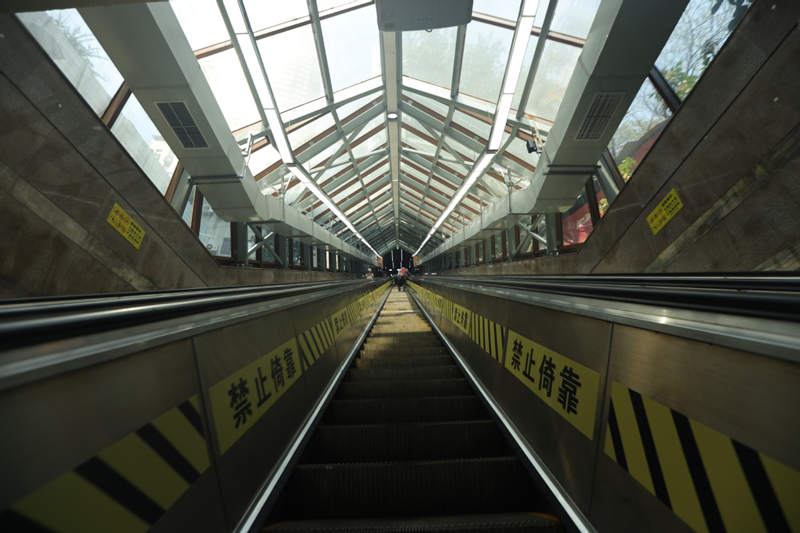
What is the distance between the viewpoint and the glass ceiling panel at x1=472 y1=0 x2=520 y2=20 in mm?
6320

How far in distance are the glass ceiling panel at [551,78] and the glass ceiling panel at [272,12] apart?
4.90m

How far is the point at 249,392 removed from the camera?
67.0 inches

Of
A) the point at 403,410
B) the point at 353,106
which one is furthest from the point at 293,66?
the point at 403,410

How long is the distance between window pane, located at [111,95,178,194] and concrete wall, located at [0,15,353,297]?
1857 millimetres

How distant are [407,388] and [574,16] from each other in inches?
274

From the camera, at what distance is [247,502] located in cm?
150

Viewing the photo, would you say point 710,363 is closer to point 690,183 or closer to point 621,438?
point 621,438

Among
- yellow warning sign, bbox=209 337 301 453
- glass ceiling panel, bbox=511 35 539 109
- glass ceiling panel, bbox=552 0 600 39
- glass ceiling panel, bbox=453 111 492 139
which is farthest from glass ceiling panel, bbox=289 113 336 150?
yellow warning sign, bbox=209 337 301 453

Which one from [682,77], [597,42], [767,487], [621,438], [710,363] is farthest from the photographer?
[682,77]

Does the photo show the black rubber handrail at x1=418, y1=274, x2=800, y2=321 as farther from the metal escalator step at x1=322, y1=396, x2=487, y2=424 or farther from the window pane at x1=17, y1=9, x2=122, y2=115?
the window pane at x1=17, y1=9, x2=122, y2=115

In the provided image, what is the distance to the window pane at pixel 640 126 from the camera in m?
6.12

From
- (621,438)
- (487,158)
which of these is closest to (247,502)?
(621,438)

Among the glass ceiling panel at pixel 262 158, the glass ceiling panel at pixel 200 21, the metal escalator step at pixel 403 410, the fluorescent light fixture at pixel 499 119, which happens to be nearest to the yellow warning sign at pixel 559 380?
the metal escalator step at pixel 403 410

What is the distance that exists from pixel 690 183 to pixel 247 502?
5469mm
